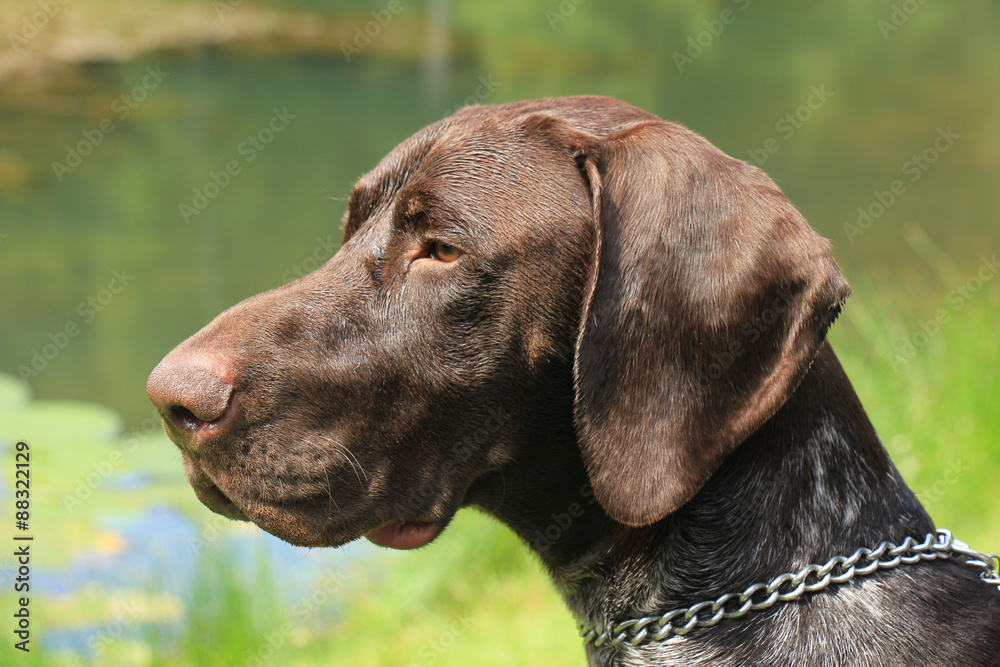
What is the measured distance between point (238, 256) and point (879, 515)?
1236 cm

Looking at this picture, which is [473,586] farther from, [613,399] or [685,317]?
[685,317]

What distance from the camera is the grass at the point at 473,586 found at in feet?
17.6

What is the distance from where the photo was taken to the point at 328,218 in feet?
49.3

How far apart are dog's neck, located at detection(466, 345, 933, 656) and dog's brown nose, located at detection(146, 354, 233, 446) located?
1097 mm

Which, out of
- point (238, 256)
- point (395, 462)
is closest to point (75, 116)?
point (238, 256)

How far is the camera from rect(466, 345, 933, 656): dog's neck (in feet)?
7.82

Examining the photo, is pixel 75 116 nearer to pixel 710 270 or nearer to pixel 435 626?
pixel 435 626

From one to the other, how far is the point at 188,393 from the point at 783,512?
1.47m

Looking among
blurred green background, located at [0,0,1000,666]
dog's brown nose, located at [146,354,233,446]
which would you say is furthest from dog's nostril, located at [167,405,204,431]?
blurred green background, located at [0,0,1000,666]

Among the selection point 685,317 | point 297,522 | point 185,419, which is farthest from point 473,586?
point 685,317

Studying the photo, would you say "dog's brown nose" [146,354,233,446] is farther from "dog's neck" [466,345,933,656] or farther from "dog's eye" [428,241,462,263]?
"dog's neck" [466,345,933,656]

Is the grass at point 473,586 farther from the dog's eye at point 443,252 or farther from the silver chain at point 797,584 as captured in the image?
the dog's eye at point 443,252

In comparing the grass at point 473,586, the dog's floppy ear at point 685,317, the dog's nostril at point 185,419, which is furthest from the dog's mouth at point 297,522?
the grass at point 473,586

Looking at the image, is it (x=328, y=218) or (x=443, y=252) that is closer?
(x=443, y=252)
